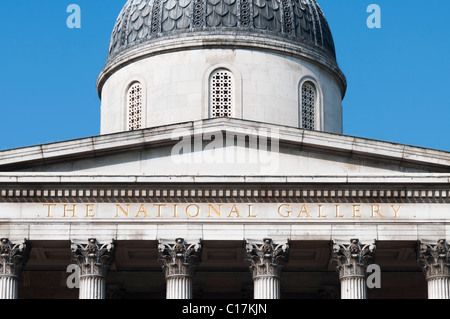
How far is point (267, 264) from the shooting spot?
4978 cm

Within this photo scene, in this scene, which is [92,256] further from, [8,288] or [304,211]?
[304,211]

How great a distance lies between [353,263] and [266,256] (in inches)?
125

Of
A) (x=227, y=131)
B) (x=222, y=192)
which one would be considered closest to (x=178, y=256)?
(x=222, y=192)

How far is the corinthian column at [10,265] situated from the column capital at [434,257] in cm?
1433

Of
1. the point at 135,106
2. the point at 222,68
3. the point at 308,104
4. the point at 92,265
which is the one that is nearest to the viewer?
the point at 92,265

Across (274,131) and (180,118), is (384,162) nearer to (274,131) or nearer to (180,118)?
(274,131)

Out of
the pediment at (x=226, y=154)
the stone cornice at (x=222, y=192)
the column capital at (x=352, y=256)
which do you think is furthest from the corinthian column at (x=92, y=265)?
the column capital at (x=352, y=256)

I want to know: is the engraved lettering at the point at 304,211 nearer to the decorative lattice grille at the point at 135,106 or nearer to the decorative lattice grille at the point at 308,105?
the decorative lattice grille at the point at 308,105

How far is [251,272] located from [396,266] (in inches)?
252

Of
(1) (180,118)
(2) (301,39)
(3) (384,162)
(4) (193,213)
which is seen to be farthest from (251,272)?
(2) (301,39)

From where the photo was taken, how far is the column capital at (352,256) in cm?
4981

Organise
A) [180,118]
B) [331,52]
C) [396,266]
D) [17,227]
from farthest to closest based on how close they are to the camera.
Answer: [331,52] < [180,118] < [396,266] < [17,227]

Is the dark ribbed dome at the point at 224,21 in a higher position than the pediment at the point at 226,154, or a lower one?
higher

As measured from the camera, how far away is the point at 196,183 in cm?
5016
